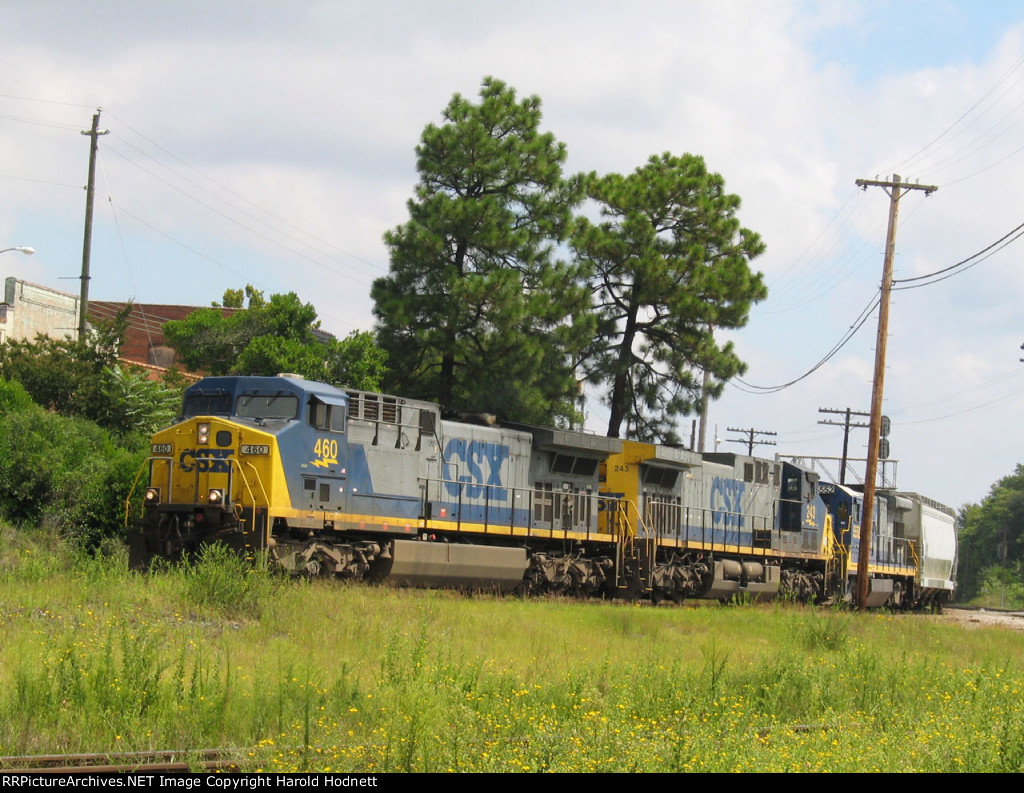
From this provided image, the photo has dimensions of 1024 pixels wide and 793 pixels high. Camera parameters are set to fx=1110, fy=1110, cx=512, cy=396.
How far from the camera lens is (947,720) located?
1060 cm

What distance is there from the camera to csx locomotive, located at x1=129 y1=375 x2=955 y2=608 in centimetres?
1662

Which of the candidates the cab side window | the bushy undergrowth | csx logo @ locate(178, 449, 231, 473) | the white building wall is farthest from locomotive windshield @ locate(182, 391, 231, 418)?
the white building wall

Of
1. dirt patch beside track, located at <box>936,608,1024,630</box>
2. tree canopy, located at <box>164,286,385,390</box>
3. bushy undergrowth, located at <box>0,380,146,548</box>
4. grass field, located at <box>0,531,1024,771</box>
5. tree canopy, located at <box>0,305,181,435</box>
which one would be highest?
tree canopy, located at <box>164,286,385,390</box>

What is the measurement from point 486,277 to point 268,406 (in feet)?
36.7

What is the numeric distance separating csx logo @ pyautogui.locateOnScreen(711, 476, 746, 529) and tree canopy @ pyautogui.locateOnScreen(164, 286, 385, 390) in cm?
878

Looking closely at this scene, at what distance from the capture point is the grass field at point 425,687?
833cm

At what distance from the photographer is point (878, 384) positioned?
2644 centimetres

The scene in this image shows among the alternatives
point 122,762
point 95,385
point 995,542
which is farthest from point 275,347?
point 995,542

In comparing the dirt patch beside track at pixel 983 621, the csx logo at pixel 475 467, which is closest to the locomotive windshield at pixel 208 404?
the csx logo at pixel 475 467

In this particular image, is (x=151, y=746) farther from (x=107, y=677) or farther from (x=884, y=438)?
(x=884, y=438)

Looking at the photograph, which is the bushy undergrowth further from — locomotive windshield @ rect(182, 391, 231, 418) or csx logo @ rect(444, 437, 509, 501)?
csx logo @ rect(444, 437, 509, 501)

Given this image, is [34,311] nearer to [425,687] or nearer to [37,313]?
[37,313]

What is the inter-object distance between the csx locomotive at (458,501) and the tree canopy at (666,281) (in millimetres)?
4323

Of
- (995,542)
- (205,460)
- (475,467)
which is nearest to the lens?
(205,460)
